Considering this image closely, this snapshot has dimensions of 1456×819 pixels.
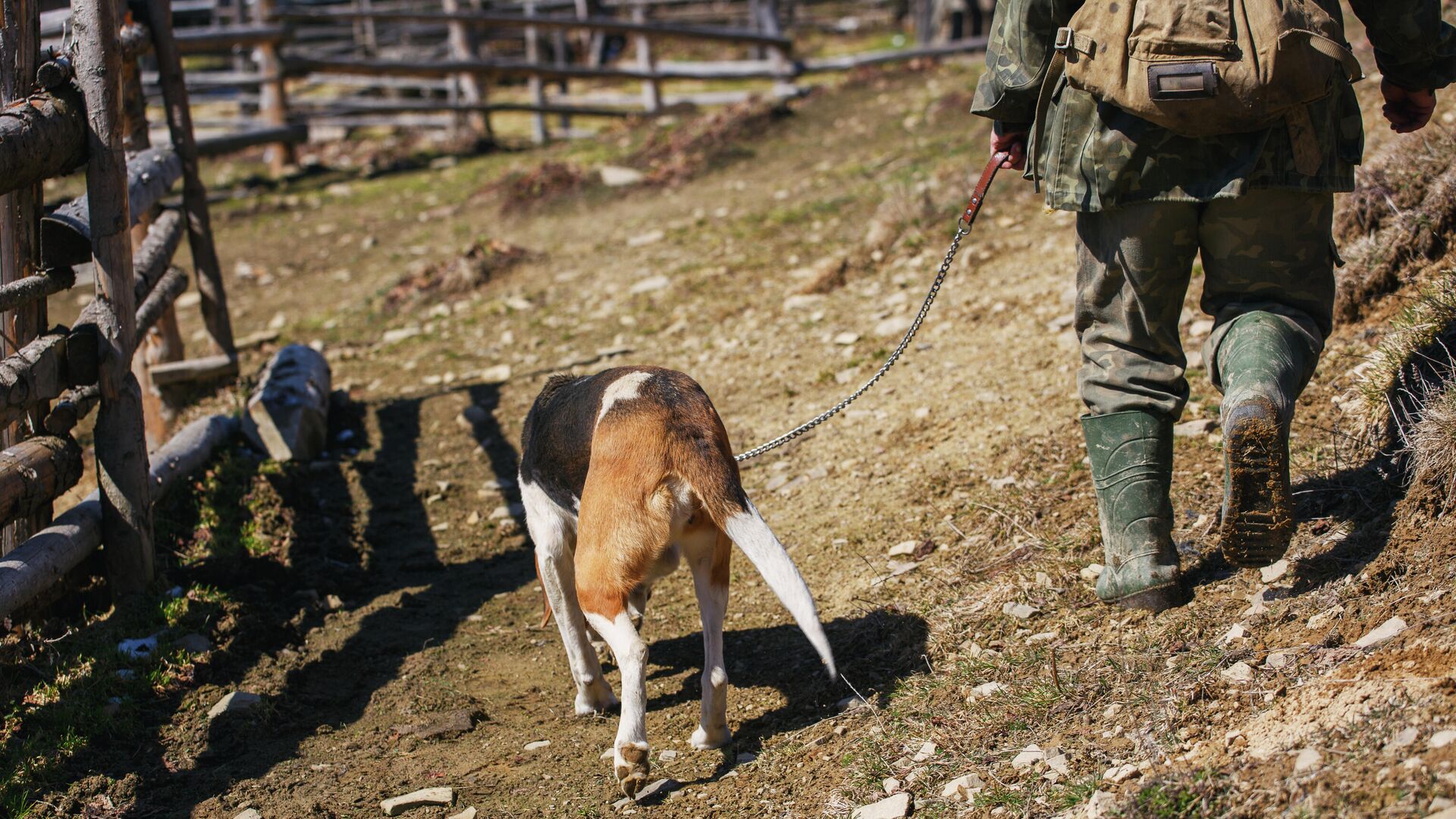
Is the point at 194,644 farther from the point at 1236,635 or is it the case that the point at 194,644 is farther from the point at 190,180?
the point at 190,180

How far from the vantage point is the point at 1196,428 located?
16.1 feet

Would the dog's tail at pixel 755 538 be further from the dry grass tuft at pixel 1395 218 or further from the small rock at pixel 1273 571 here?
the dry grass tuft at pixel 1395 218

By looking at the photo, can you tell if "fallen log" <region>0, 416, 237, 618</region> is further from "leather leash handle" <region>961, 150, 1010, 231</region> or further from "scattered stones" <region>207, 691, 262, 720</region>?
"leather leash handle" <region>961, 150, 1010, 231</region>

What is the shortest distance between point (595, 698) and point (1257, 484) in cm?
238

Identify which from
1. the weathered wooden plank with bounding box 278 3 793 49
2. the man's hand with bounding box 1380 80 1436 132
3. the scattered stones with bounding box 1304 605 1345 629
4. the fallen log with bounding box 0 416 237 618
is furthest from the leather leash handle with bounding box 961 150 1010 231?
the weathered wooden plank with bounding box 278 3 793 49

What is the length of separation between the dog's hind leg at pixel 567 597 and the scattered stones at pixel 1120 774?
1927mm

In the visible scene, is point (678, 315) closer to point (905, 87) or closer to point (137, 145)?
point (137, 145)

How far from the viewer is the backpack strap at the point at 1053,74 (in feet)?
11.0

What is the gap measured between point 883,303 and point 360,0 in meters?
19.2

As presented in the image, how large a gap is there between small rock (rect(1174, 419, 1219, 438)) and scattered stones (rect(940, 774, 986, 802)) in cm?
225

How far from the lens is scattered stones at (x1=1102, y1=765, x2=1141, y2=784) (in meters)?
2.93

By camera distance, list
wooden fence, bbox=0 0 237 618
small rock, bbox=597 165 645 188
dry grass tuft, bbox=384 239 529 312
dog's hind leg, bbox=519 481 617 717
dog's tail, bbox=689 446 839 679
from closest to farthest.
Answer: dog's tail, bbox=689 446 839 679
dog's hind leg, bbox=519 481 617 717
wooden fence, bbox=0 0 237 618
dry grass tuft, bbox=384 239 529 312
small rock, bbox=597 165 645 188

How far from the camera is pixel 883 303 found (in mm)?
7672

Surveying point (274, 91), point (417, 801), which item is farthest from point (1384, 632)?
point (274, 91)
